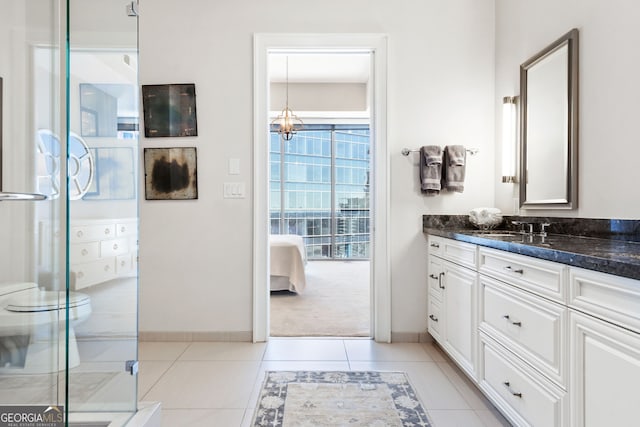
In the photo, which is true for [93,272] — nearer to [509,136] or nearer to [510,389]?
[510,389]

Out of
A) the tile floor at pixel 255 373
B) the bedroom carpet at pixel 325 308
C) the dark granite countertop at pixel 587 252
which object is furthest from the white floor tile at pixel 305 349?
the dark granite countertop at pixel 587 252

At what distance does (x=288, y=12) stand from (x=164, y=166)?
1519 millimetres

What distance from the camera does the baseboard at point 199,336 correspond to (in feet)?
9.40

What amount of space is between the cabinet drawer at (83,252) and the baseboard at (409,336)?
2.13m

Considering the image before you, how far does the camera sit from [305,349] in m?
2.71

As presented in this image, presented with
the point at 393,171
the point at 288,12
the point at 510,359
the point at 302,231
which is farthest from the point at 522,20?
the point at 302,231

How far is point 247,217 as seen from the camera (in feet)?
9.42

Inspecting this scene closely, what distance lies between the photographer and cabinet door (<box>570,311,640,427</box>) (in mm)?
1026

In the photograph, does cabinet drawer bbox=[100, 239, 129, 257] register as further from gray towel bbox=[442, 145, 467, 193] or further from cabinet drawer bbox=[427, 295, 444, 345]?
gray towel bbox=[442, 145, 467, 193]

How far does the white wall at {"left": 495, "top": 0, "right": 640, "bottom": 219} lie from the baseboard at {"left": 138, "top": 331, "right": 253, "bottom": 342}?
2.29 m

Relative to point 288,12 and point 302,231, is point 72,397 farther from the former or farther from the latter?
point 302,231

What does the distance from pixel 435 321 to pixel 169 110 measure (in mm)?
2538

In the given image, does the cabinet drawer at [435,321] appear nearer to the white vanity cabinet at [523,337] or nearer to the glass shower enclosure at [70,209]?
the white vanity cabinet at [523,337]

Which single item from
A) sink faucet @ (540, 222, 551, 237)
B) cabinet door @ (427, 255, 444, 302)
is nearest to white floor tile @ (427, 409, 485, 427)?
cabinet door @ (427, 255, 444, 302)
